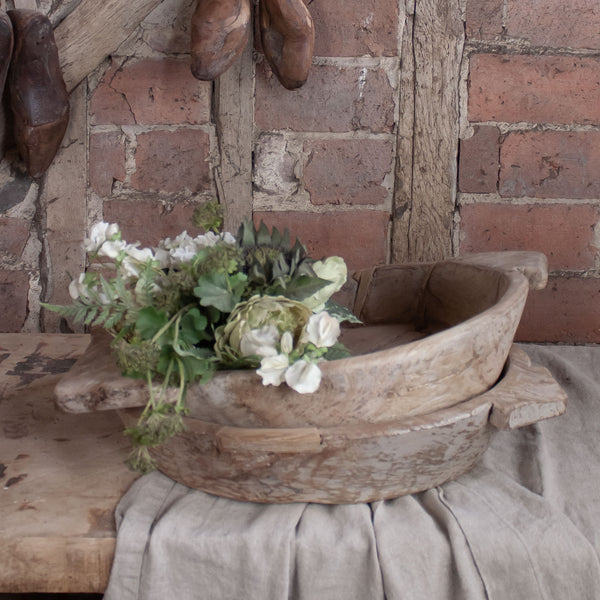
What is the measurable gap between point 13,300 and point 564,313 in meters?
1.17

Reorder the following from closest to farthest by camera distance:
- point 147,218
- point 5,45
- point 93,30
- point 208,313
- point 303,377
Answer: point 303,377
point 208,313
point 5,45
point 93,30
point 147,218

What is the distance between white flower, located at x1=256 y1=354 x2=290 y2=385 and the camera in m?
0.71

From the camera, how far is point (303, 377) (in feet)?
2.30

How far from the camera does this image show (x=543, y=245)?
141cm

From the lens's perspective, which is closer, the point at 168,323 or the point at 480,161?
the point at 168,323

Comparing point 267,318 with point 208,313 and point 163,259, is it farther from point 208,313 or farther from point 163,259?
point 163,259

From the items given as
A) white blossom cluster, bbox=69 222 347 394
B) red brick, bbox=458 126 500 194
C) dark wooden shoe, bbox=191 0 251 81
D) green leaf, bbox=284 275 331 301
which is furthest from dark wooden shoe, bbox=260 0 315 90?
green leaf, bbox=284 275 331 301

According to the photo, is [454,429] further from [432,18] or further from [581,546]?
[432,18]

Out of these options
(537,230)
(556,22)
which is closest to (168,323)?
(537,230)

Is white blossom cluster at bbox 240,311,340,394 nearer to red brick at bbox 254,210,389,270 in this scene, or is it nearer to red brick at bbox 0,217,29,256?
red brick at bbox 254,210,389,270

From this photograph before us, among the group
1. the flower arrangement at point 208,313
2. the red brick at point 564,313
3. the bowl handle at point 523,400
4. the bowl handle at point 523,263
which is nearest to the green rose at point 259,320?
the flower arrangement at point 208,313

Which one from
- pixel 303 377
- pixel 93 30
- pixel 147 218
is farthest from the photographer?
pixel 147 218

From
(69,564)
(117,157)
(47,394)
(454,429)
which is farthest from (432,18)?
(69,564)

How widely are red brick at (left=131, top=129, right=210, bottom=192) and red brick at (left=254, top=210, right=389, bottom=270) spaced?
0.49ft
